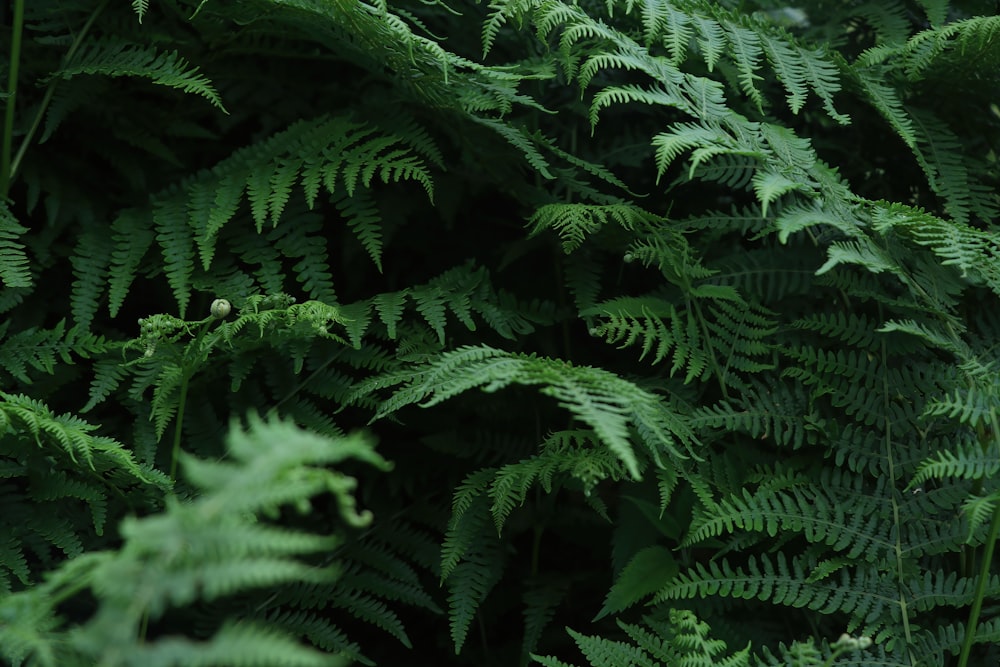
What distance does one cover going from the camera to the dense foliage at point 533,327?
53.5 inches

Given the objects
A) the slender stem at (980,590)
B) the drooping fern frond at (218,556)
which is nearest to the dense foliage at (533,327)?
the slender stem at (980,590)

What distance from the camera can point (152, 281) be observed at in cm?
191

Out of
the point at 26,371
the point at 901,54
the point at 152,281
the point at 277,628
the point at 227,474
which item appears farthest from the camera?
the point at 152,281

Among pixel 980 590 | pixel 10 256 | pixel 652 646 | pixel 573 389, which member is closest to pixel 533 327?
pixel 573 389

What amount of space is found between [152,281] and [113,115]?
14.4 inches

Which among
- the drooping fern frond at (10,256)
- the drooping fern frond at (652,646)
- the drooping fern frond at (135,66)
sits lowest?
the drooping fern frond at (652,646)

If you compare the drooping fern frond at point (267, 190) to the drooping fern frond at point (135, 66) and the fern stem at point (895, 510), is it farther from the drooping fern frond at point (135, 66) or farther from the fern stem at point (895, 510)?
the fern stem at point (895, 510)

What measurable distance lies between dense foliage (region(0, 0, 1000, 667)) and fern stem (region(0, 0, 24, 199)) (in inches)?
0.5

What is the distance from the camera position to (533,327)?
165cm

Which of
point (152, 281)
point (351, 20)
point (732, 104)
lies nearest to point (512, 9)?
point (351, 20)

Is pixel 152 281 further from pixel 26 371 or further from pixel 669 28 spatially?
pixel 669 28

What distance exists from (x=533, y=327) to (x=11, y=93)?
1053 millimetres

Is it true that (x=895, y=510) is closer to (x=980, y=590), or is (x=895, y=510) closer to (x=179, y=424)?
(x=980, y=590)

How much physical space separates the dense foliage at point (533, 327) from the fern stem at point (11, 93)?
0.01 metres
